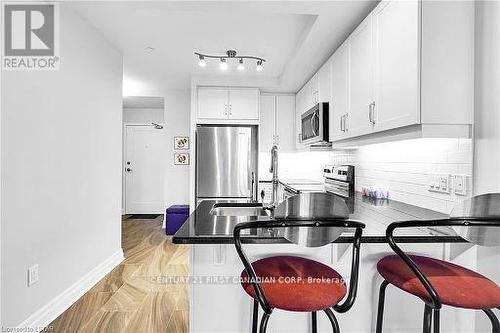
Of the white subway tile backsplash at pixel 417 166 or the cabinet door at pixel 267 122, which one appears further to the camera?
the cabinet door at pixel 267 122

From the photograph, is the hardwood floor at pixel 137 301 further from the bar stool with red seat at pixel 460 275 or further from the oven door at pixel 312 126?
the oven door at pixel 312 126

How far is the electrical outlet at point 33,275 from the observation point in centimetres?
195

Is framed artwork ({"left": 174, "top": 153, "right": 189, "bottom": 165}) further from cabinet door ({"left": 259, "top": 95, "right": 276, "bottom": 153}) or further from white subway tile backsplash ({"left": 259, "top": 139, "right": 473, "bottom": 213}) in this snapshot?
white subway tile backsplash ({"left": 259, "top": 139, "right": 473, "bottom": 213})

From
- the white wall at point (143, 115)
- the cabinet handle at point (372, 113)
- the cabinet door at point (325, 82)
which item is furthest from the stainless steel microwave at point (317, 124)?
the white wall at point (143, 115)

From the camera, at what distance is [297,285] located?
3.74 feet

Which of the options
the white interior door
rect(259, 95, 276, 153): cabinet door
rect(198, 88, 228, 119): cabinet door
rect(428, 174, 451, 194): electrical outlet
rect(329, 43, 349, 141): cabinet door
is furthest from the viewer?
the white interior door

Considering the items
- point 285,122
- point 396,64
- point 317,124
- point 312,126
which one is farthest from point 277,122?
point 396,64

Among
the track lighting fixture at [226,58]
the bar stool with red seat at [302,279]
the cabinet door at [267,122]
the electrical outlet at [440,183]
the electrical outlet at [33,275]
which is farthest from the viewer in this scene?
the cabinet door at [267,122]

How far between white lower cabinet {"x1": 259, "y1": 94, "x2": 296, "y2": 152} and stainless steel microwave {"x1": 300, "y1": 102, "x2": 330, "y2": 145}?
1.05m

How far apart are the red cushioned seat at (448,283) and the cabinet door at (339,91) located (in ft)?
4.62

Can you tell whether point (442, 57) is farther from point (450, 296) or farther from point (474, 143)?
point (450, 296)

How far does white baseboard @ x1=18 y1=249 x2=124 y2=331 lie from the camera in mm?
2008

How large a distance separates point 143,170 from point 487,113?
237 inches

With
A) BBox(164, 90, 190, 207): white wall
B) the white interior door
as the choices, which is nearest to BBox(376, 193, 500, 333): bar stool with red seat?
BBox(164, 90, 190, 207): white wall
